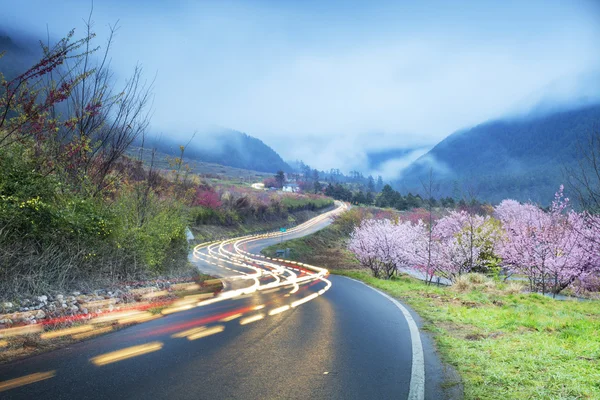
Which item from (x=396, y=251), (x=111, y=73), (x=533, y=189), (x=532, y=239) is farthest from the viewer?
(x=533, y=189)

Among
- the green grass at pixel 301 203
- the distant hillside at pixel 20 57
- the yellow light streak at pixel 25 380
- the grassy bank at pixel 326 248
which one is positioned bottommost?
the grassy bank at pixel 326 248

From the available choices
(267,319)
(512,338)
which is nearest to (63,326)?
(267,319)

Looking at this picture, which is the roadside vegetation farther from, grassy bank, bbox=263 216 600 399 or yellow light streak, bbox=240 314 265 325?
grassy bank, bbox=263 216 600 399

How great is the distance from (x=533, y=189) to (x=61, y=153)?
177 meters

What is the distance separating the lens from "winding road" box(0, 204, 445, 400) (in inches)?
158

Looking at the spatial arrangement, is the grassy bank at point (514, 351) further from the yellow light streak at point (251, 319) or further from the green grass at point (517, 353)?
the yellow light streak at point (251, 319)

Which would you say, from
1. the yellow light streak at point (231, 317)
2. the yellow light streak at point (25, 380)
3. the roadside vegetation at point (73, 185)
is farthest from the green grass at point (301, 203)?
the yellow light streak at point (25, 380)

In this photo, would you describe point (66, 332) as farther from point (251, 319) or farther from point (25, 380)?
point (251, 319)

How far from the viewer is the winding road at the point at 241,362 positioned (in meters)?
4.01

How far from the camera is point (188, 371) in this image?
4.61 meters

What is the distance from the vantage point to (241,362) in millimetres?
5000

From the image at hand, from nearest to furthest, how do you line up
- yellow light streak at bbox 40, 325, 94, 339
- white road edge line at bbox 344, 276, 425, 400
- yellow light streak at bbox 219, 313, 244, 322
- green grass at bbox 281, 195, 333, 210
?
1. white road edge line at bbox 344, 276, 425, 400
2. yellow light streak at bbox 40, 325, 94, 339
3. yellow light streak at bbox 219, 313, 244, 322
4. green grass at bbox 281, 195, 333, 210

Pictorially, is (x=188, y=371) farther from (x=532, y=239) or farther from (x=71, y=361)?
(x=532, y=239)

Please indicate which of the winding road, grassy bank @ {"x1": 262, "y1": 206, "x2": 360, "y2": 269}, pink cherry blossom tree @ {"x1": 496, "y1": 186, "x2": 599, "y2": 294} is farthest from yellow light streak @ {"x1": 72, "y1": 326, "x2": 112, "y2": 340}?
grassy bank @ {"x1": 262, "y1": 206, "x2": 360, "y2": 269}
